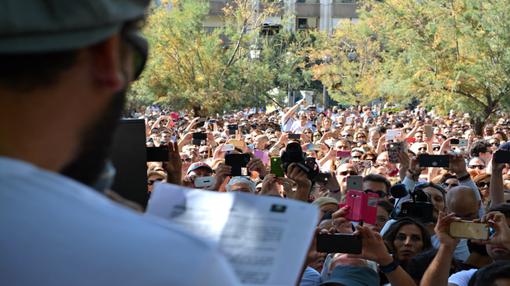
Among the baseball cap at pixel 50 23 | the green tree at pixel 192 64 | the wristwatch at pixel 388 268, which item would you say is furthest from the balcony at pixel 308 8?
the baseball cap at pixel 50 23

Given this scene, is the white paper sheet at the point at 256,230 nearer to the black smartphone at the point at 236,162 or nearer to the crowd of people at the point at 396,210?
the crowd of people at the point at 396,210

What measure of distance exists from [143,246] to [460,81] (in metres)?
25.1

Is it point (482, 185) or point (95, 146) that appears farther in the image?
point (482, 185)

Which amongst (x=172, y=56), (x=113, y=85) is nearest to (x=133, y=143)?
(x=113, y=85)

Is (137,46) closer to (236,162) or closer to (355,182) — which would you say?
(355,182)

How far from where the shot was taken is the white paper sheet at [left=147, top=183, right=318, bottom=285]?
4.06 feet

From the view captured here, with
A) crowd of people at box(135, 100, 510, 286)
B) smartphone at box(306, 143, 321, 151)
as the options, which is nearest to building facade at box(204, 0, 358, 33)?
smartphone at box(306, 143, 321, 151)

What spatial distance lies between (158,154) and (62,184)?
198 inches

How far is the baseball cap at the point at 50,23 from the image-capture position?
38.4 inches

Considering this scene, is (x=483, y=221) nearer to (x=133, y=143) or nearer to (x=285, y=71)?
(x=133, y=143)

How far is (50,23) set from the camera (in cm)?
98

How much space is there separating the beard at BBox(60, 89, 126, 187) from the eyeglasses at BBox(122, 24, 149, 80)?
0.21 ft

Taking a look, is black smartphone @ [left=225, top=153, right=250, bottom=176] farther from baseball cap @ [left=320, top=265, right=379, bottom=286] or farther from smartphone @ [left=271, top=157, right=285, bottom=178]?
baseball cap @ [left=320, top=265, right=379, bottom=286]

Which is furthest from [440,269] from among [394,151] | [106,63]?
[394,151]
